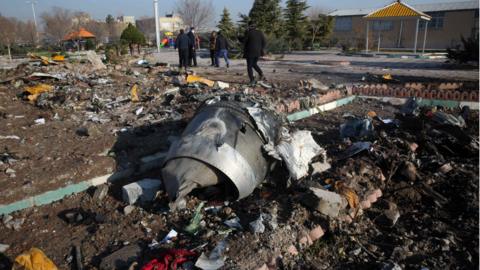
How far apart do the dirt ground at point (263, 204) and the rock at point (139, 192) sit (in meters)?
0.09

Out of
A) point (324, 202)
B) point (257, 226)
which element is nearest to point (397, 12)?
point (324, 202)

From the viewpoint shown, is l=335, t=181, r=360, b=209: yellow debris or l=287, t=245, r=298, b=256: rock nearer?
l=287, t=245, r=298, b=256: rock

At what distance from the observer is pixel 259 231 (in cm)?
305

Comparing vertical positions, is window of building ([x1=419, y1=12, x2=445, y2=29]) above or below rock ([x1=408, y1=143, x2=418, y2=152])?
above

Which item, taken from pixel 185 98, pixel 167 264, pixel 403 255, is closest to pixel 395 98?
pixel 185 98

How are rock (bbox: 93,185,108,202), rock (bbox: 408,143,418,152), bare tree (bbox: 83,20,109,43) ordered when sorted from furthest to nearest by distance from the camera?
bare tree (bbox: 83,20,109,43) → rock (bbox: 408,143,418,152) → rock (bbox: 93,185,108,202)

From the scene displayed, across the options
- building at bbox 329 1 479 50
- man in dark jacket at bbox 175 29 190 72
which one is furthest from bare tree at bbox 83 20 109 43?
man in dark jacket at bbox 175 29 190 72

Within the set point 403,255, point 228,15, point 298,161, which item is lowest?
point 403,255

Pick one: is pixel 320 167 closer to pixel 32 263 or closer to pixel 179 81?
pixel 32 263

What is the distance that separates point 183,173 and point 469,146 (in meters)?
3.81

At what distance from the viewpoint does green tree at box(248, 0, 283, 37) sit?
93.4 feet

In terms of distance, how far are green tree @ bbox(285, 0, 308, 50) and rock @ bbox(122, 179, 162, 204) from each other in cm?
2738

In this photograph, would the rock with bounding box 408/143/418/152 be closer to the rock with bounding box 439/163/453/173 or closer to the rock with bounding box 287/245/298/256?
the rock with bounding box 439/163/453/173

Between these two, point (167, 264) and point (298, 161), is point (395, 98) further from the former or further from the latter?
point (167, 264)
